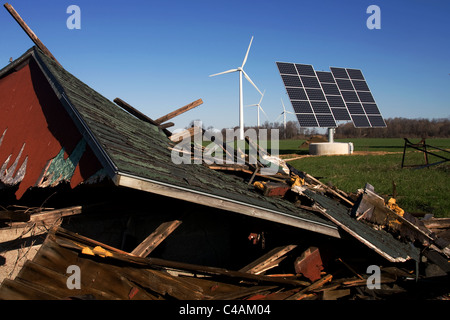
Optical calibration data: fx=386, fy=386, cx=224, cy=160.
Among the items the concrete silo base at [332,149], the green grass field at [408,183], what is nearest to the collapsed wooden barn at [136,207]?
the green grass field at [408,183]

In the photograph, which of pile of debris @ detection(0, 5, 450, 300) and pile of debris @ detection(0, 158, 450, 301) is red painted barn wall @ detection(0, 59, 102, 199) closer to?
pile of debris @ detection(0, 5, 450, 300)

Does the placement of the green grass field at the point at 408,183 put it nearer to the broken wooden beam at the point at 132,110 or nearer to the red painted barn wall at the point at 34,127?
the broken wooden beam at the point at 132,110

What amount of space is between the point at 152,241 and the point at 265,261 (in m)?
1.73

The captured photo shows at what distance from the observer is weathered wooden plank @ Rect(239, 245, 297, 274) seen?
549cm

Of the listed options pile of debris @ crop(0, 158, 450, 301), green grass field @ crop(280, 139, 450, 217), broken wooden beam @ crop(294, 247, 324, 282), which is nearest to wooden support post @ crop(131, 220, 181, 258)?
pile of debris @ crop(0, 158, 450, 301)

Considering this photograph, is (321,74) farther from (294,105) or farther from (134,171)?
(134,171)

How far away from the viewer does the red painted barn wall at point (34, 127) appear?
499 cm

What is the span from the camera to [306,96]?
31.6 metres

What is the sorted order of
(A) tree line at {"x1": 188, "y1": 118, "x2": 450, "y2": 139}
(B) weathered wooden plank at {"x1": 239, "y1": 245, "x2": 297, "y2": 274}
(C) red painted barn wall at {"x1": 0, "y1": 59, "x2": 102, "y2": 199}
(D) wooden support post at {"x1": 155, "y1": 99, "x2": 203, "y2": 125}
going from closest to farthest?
1. (C) red painted barn wall at {"x1": 0, "y1": 59, "x2": 102, "y2": 199}
2. (B) weathered wooden plank at {"x1": 239, "y1": 245, "x2": 297, "y2": 274}
3. (D) wooden support post at {"x1": 155, "y1": 99, "x2": 203, "y2": 125}
4. (A) tree line at {"x1": 188, "y1": 118, "x2": 450, "y2": 139}

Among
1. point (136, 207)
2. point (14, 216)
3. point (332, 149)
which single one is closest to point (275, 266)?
point (136, 207)

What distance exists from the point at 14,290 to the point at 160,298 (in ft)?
5.04

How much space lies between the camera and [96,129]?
4.98 meters

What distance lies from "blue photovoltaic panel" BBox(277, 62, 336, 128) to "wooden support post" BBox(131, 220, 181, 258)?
25765 mm

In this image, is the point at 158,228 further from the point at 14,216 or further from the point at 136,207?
the point at 14,216
